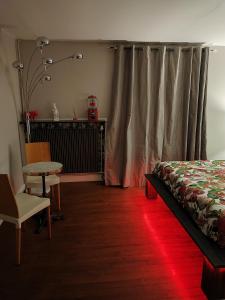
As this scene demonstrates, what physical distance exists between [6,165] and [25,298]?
1711 mm

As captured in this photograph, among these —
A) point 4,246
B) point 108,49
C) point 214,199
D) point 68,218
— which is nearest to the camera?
point 214,199

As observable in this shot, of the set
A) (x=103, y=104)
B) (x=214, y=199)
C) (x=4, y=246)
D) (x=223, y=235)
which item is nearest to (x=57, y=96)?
(x=103, y=104)

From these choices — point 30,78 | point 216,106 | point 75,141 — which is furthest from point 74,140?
point 216,106

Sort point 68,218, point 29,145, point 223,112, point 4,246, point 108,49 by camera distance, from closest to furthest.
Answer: point 4,246
point 68,218
point 29,145
point 108,49
point 223,112

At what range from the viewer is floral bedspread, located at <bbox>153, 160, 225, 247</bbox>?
1.78m

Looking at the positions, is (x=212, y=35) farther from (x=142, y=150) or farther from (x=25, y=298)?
(x=25, y=298)

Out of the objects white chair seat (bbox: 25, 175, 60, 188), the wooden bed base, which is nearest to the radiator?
white chair seat (bbox: 25, 175, 60, 188)

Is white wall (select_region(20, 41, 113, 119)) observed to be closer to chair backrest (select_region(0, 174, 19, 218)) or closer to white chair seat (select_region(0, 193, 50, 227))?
white chair seat (select_region(0, 193, 50, 227))

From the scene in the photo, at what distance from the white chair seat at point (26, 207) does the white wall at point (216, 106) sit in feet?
10.2

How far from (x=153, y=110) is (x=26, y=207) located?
2453 mm

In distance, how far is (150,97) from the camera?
3.62 metres

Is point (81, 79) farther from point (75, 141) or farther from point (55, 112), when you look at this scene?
point (75, 141)

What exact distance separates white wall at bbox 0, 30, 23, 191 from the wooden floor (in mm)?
850

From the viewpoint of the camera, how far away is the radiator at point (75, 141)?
3.58 meters
